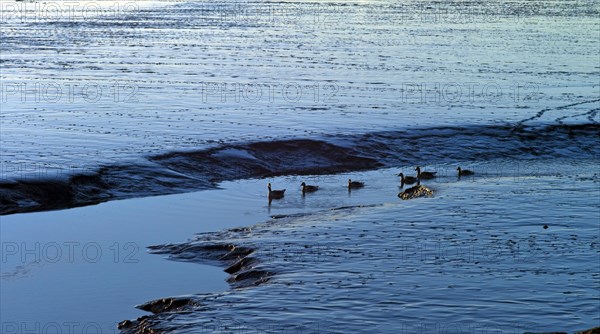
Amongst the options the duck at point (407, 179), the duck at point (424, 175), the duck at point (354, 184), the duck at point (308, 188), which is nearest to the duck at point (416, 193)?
the duck at point (354, 184)

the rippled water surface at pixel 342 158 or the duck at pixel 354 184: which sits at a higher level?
the rippled water surface at pixel 342 158

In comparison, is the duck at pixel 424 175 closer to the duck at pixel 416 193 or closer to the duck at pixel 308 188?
the duck at pixel 416 193

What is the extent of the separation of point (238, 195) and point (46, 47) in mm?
32521

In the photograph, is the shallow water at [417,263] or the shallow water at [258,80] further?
the shallow water at [258,80]

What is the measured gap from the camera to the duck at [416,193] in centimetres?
2180

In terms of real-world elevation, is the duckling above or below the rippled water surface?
below

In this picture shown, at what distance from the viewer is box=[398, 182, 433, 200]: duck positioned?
71.5ft

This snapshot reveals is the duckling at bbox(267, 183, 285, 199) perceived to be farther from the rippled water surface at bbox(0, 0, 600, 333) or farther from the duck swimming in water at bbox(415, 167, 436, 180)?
the duck swimming in water at bbox(415, 167, 436, 180)

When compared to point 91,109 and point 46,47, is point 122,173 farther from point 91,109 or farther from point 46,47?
point 46,47

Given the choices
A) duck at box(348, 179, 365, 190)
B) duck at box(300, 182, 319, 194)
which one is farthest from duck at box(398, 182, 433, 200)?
duck at box(300, 182, 319, 194)

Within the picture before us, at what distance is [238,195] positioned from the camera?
22688 millimetres

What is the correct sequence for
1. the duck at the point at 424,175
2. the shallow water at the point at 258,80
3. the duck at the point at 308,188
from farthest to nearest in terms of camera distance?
1. the shallow water at the point at 258,80
2. the duck at the point at 424,175
3. the duck at the point at 308,188

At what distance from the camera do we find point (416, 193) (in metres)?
21.9

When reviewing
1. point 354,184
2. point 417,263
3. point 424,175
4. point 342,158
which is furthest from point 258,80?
point 417,263
